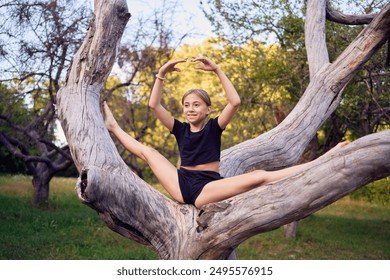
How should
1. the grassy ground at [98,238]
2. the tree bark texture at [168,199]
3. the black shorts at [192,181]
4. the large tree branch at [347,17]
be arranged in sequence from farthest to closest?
the grassy ground at [98,238], the large tree branch at [347,17], the black shorts at [192,181], the tree bark texture at [168,199]

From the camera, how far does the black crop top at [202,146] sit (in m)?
4.05

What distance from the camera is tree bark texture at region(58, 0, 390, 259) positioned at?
3.19m

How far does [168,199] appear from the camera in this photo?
3916mm

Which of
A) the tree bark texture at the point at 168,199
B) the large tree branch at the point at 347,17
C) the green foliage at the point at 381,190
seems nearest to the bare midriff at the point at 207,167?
the tree bark texture at the point at 168,199

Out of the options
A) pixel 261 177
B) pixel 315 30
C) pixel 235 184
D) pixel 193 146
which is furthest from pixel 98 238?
pixel 261 177

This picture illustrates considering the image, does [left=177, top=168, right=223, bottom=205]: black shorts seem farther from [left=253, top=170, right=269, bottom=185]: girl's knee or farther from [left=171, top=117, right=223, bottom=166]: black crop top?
[left=253, top=170, right=269, bottom=185]: girl's knee

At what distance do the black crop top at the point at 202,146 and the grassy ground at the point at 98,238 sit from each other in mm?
5069

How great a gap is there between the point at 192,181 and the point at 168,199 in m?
0.22

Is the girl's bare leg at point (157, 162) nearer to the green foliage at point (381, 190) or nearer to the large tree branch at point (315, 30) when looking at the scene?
the large tree branch at point (315, 30)

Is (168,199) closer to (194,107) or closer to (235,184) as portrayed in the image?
(235,184)

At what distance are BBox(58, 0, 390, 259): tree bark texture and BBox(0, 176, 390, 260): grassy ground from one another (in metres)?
4.99

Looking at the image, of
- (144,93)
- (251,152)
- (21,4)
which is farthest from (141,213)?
(144,93)

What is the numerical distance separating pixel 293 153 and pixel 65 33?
6581 mm

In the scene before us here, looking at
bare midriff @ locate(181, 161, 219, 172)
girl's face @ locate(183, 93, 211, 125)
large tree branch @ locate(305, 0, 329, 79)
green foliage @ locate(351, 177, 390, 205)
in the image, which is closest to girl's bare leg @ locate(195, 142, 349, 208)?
bare midriff @ locate(181, 161, 219, 172)
